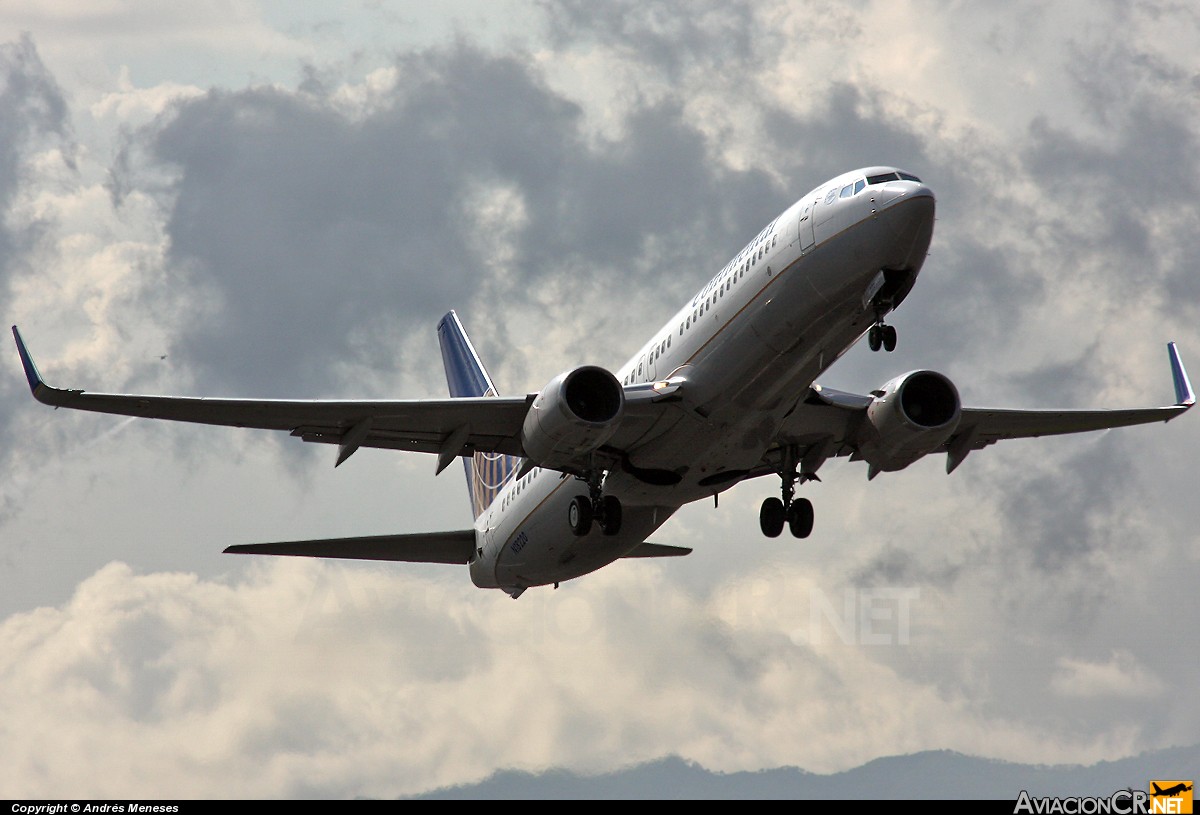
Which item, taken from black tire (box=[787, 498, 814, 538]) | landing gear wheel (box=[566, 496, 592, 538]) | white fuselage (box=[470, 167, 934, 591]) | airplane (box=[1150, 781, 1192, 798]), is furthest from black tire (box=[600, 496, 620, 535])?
airplane (box=[1150, 781, 1192, 798])

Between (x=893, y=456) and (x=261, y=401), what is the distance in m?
14.8

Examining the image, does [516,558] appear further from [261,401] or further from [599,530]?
[261,401]

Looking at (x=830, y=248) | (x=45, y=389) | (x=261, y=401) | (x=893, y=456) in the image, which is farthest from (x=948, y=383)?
(x=45, y=389)

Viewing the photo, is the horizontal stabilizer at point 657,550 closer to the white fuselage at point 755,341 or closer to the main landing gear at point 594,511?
the white fuselage at point 755,341

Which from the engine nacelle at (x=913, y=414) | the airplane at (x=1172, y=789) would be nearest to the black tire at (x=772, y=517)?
the engine nacelle at (x=913, y=414)

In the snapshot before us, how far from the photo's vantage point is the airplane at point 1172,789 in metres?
31.0

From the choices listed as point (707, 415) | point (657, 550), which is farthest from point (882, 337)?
point (657, 550)

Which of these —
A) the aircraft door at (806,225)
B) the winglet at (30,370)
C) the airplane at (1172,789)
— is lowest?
the airplane at (1172,789)

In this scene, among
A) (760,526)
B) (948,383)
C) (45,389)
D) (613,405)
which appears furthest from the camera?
(760,526)

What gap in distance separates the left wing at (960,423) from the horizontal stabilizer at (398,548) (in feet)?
29.7

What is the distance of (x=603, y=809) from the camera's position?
31594 millimetres

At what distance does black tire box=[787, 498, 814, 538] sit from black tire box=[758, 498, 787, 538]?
0.20m

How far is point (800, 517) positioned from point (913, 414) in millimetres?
3920

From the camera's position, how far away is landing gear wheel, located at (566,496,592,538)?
3722 centimetres
